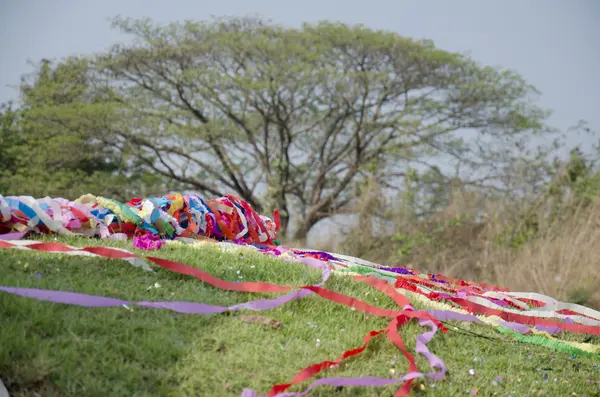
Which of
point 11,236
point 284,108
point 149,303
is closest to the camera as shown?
point 149,303

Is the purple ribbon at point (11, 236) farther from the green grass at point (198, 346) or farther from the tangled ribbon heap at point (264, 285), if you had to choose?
the green grass at point (198, 346)

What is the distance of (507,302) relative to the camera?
4180 millimetres

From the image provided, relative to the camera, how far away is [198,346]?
223cm

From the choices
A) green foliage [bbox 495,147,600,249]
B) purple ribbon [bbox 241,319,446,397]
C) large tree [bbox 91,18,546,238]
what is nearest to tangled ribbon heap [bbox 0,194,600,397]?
purple ribbon [bbox 241,319,446,397]

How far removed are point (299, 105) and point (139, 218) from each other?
11943mm

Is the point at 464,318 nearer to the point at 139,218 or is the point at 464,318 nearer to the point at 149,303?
the point at 149,303

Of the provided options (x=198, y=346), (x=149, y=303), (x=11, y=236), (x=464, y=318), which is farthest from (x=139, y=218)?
(x=464, y=318)

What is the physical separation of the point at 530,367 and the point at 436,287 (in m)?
1.47

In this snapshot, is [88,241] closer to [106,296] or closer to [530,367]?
[106,296]

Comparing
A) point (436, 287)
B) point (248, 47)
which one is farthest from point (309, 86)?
point (436, 287)

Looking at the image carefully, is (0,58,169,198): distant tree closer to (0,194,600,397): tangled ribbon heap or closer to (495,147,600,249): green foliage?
(495,147,600,249): green foliage

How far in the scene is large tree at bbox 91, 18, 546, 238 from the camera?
15.0 meters

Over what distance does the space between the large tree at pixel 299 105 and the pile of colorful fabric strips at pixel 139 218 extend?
1020 centimetres

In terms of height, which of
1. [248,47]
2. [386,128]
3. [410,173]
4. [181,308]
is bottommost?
[181,308]
